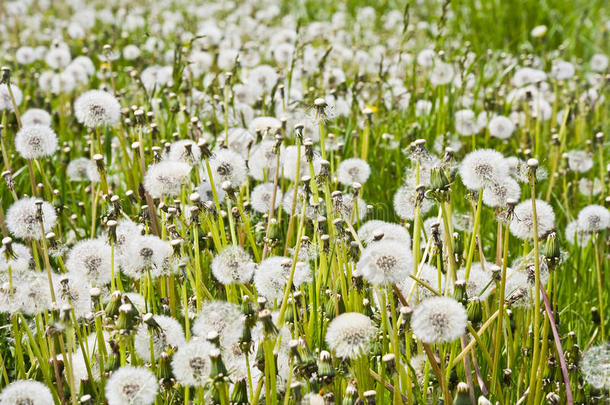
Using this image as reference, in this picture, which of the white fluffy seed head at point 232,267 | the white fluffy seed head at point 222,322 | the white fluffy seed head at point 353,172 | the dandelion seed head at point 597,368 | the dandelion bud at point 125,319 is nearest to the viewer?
the dandelion bud at point 125,319

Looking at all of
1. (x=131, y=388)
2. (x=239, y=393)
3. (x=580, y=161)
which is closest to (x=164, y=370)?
(x=131, y=388)

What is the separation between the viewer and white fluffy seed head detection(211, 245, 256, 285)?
1.93 m

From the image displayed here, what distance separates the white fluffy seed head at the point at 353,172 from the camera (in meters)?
2.63

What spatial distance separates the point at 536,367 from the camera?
1.79m

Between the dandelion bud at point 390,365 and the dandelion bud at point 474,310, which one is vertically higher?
the dandelion bud at point 474,310

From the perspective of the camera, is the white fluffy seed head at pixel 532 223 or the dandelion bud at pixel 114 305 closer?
the dandelion bud at pixel 114 305

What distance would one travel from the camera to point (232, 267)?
6.36 feet

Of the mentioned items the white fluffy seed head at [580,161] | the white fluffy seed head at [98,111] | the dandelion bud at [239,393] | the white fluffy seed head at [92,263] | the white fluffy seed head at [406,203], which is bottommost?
the dandelion bud at [239,393]

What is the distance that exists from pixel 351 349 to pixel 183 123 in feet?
8.04

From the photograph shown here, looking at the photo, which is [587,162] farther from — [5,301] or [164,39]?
[164,39]

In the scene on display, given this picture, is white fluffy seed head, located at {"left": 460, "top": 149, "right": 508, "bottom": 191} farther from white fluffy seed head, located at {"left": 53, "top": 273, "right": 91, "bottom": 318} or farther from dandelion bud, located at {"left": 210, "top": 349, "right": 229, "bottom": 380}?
white fluffy seed head, located at {"left": 53, "top": 273, "right": 91, "bottom": 318}

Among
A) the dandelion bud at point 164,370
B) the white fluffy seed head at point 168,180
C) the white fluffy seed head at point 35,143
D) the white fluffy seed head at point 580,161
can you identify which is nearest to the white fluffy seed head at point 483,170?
the white fluffy seed head at point 168,180

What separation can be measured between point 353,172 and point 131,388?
1.34 metres

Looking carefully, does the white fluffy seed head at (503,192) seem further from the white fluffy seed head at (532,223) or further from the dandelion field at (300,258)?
the white fluffy seed head at (532,223)
